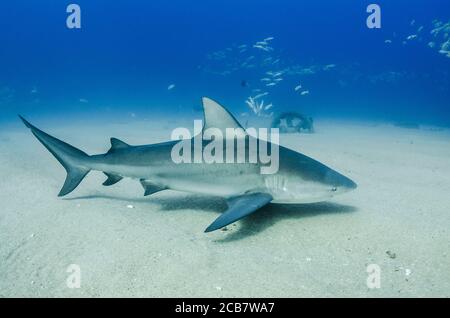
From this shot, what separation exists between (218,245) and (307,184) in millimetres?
1233

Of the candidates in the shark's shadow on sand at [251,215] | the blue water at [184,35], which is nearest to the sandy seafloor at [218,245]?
the shark's shadow on sand at [251,215]

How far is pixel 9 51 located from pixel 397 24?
19199cm

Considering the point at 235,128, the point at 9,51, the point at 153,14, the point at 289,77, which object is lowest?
the point at 235,128

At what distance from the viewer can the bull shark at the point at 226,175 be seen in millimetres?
3602

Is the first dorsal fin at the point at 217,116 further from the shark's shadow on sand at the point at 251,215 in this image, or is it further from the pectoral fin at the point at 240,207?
the shark's shadow on sand at the point at 251,215

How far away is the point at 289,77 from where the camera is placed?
180 feet

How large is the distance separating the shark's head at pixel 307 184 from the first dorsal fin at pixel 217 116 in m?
0.90

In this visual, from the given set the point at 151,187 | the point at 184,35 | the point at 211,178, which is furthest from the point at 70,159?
the point at 184,35

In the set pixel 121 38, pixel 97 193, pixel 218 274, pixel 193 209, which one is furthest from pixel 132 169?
pixel 121 38

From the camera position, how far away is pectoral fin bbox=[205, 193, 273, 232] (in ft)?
9.78

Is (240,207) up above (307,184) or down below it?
below

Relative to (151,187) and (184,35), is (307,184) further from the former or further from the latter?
(184,35)

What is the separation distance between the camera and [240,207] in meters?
3.28
